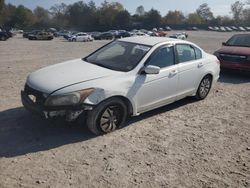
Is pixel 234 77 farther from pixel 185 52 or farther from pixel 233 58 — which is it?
pixel 185 52

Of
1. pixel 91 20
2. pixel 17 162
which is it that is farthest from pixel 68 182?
pixel 91 20

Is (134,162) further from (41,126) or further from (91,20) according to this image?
(91,20)

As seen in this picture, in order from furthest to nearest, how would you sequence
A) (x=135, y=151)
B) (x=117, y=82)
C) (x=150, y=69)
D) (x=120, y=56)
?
(x=120, y=56) < (x=150, y=69) < (x=117, y=82) < (x=135, y=151)

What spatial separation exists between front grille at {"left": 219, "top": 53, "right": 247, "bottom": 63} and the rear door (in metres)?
3.57

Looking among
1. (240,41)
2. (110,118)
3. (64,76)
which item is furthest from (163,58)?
(240,41)

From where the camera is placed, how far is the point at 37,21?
106750 mm

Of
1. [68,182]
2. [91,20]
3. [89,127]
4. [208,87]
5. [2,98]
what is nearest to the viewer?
[68,182]

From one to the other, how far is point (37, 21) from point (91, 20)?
2014 centimetres

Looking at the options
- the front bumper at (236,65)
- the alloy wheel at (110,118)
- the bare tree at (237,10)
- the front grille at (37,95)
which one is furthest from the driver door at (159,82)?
the bare tree at (237,10)

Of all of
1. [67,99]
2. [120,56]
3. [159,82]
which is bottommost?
[67,99]

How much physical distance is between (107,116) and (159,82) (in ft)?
4.14

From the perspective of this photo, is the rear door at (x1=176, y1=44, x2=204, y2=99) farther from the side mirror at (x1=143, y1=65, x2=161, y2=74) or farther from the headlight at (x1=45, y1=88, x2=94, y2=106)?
the headlight at (x1=45, y1=88, x2=94, y2=106)

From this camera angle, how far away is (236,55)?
9.89 m

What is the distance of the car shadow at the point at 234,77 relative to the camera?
9595 mm
